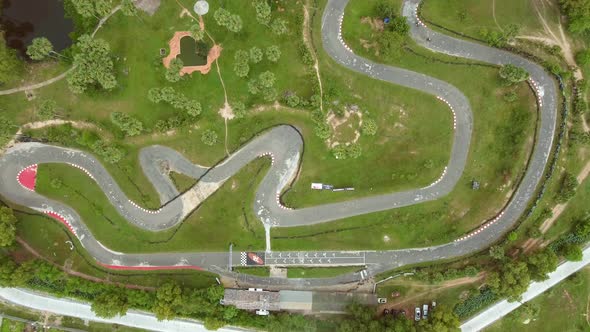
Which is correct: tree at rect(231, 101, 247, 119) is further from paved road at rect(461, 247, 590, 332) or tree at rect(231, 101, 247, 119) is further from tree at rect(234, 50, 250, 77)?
paved road at rect(461, 247, 590, 332)

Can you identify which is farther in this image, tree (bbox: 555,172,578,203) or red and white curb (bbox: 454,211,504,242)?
red and white curb (bbox: 454,211,504,242)

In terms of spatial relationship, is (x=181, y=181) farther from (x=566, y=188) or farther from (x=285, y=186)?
(x=566, y=188)

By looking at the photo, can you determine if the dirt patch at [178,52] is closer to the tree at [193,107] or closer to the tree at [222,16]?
the tree at [222,16]

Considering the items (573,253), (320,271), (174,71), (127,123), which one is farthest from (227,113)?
(573,253)

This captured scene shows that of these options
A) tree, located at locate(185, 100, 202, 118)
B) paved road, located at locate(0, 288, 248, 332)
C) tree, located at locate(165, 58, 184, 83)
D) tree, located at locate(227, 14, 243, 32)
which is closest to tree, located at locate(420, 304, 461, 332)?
paved road, located at locate(0, 288, 248, 332)

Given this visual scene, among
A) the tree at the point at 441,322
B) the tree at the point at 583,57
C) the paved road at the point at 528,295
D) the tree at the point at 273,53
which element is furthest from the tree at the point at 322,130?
the tree at the point at 583,57

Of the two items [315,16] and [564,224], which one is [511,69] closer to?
[564,224]
